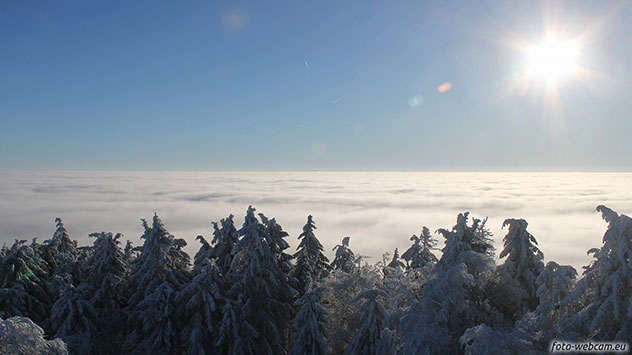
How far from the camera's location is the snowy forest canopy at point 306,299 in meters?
11.2

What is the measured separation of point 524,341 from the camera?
34.3ft

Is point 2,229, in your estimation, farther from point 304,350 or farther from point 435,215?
point 435,215

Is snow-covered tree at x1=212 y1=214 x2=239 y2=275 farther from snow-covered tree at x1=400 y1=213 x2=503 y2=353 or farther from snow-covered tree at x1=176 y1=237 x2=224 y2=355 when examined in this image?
snow-covered tree at x1=400 y1=213 x2=503 y2=353

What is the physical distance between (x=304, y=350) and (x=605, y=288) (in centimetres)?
1414

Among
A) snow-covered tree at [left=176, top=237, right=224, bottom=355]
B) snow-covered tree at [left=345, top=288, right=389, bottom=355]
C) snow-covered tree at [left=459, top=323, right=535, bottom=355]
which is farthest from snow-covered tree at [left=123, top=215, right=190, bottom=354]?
snow-covered tree at [left=459, top=323, right=535, bottom=355]

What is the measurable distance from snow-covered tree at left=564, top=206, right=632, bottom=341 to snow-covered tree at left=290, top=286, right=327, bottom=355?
11635 mm

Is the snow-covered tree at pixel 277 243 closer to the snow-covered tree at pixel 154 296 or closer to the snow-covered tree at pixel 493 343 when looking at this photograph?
the snow-covered tree at pixel 154 296

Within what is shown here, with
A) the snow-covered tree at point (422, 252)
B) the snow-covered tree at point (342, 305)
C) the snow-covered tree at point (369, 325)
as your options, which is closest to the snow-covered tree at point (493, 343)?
the snow-covered tree at point (369, 325)

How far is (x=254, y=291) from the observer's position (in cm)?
A: 2164

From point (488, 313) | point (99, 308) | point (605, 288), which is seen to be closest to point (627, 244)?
point (605, 288)

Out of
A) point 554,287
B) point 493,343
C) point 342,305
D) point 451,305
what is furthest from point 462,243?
point 342,305

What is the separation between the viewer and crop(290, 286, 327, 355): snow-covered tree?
61.6 ft

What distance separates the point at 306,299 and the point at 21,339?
1233cm

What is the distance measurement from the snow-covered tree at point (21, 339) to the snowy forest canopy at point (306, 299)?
0.04m
